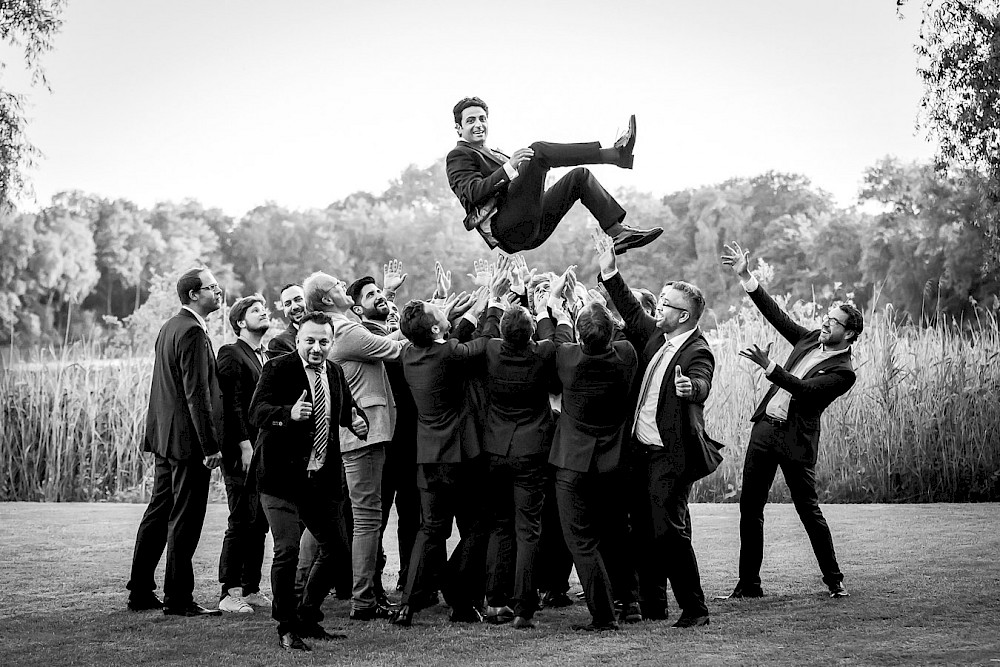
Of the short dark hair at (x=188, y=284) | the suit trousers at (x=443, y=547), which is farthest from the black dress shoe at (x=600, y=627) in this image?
the short dark hair at (x=188, y=284)

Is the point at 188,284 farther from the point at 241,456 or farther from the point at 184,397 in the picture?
the point at 241,456

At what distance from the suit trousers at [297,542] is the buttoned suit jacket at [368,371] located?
2.66 feet

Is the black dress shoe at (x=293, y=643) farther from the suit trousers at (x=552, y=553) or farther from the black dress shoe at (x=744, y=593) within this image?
the black dress shoe at (x=744, y=593)

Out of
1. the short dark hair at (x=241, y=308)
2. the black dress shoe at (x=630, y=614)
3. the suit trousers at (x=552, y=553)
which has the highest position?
the short dark hair at (x=241, y=308)

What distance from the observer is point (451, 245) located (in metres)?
30.5

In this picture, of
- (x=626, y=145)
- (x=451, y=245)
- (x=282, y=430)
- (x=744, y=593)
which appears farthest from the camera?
(x=451, y=245)

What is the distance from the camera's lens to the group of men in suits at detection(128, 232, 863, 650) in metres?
5.39

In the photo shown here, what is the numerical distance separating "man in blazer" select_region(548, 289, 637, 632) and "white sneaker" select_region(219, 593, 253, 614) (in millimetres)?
1716

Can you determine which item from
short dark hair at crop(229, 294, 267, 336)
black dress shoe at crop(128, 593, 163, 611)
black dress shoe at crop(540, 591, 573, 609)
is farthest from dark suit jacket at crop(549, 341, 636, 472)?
black dress shoe at crop(128, 593, 163, 611)

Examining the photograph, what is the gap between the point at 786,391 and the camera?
606cm

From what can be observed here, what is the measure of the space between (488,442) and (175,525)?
5.42 ft

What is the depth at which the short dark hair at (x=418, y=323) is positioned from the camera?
5.59 metres

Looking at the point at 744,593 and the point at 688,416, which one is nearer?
the point at 688,416

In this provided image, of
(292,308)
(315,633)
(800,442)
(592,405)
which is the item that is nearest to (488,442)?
(592,405)
